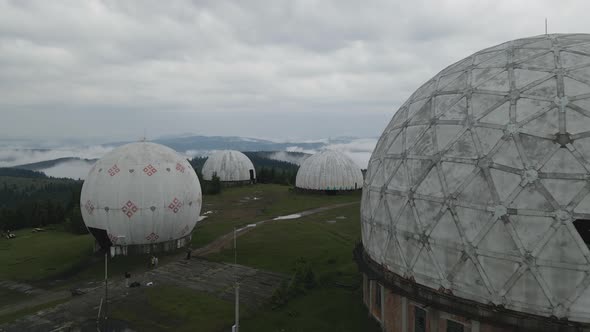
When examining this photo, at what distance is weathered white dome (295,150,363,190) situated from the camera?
6806 cm

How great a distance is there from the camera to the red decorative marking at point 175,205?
33.0 metres

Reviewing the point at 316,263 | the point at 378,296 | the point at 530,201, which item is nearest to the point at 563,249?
the point at 530,201

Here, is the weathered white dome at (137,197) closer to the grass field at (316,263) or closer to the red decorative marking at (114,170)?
the red decorative marking at (114,170)

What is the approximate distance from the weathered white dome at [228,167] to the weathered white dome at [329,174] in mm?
19810

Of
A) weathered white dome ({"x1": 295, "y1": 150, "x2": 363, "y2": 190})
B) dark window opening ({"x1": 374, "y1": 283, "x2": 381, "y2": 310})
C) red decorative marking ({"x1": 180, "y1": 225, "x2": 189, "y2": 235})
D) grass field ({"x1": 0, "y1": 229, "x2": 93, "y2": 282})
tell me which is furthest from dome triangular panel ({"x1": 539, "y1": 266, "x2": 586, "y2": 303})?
weathered white dome ({"x1": 295, "y1": 150, "x2": 363, "y2": 190})

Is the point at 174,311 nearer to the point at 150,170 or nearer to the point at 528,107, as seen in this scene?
the point at 150,170

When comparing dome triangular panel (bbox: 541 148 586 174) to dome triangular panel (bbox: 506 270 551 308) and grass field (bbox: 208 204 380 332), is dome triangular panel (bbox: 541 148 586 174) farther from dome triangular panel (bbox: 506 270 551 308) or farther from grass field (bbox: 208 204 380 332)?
grass field (bbox: 208 204 380 332)

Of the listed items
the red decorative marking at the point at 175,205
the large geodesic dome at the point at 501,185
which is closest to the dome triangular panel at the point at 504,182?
the large geodesic dome at the point at 501,185

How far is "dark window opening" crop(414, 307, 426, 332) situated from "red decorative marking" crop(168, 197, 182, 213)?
76.8ft

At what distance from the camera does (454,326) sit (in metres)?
14.8

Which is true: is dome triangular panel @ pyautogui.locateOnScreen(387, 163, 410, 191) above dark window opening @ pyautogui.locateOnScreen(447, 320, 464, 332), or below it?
above

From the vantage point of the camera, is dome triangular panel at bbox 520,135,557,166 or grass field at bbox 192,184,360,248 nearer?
dome triangular panel at bbox 520,135,557,166

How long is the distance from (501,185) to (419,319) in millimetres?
6895

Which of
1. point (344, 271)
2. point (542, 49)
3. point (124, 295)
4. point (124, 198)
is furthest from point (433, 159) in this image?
point (124, 198)
